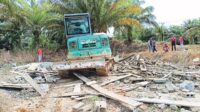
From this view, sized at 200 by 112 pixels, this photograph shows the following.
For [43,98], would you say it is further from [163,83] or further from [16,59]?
[16,59]

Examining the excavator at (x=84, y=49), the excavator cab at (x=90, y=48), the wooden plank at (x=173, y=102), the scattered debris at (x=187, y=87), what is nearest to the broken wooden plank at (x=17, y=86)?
the excavator at (x=84, y=49)

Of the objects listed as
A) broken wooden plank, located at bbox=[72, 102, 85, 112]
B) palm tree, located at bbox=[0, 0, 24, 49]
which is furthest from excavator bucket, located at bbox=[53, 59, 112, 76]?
palm tree, located at bbox=[0, 0, 24, 49]

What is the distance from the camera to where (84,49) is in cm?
1644

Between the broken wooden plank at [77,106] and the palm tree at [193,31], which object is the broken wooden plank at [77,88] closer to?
the broken wooden plank at [77,106]

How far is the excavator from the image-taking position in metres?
14.9

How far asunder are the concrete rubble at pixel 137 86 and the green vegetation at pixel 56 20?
10.3 metres

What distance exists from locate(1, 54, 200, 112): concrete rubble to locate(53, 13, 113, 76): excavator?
58 centimetres

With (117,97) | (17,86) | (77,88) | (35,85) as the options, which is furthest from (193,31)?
(117,97)

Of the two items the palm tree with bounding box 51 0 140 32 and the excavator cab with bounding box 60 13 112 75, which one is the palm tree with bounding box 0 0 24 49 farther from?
the excavator cab with bounding box 60 13 112 75

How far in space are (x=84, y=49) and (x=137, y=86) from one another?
418 cm

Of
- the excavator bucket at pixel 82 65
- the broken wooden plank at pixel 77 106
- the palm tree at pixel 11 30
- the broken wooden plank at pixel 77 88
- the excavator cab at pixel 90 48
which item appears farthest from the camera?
the palm tree at pixel 11 30

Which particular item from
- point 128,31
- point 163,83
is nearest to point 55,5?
point 128,31

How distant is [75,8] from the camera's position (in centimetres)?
2811

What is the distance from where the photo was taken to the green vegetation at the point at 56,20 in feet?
92.0
